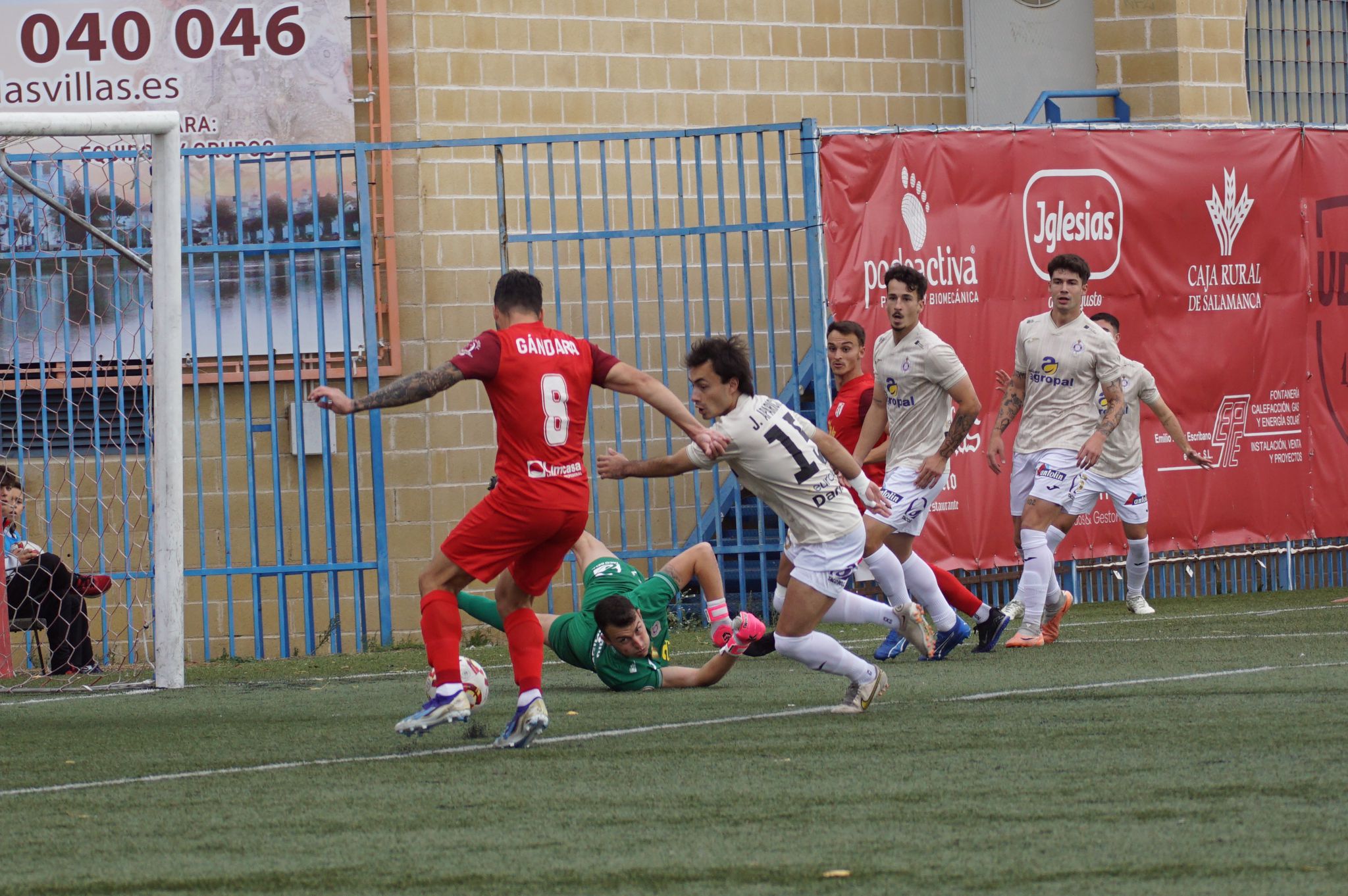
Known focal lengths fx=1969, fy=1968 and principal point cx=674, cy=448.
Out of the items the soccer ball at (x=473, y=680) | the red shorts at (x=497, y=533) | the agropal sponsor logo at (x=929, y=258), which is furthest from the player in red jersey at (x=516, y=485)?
the agropal sponsor logo at (x=929, y=258)

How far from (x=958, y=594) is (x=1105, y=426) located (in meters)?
1.25

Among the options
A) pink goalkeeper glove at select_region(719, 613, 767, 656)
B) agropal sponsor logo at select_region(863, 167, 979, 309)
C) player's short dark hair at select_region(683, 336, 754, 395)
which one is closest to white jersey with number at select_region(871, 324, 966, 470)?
pink goalkeeper glove at select_region(719, 613, 767, 656)

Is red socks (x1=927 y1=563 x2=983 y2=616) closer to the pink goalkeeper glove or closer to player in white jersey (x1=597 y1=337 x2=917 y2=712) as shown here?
the pink goalkeeper glove

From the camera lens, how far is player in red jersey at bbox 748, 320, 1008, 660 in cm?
1058

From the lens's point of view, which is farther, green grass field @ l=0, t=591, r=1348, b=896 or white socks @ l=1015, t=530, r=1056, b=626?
white socks @ l=1015, t=530, r=1056, b=626

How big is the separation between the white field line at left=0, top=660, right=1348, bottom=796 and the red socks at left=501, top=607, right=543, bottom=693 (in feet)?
0.80

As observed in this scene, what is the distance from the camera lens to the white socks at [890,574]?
10.1m

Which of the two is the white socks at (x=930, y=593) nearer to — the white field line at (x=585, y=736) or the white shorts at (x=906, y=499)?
the white shorts at (x=906, y=499)

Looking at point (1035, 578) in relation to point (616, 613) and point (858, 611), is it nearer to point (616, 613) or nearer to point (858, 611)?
point (858, 611)

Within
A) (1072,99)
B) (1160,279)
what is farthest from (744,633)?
(1072,99)

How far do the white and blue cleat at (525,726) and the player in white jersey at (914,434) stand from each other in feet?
10.9

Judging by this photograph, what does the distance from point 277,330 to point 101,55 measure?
2.28m

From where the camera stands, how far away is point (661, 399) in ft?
25.2

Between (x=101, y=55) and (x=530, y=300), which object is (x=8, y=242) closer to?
(x=101, y=55)
